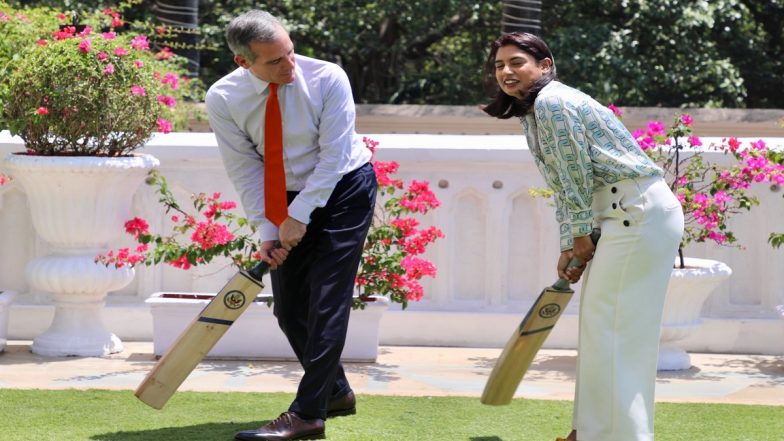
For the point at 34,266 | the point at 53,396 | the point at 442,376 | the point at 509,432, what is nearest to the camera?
the point at 509,432

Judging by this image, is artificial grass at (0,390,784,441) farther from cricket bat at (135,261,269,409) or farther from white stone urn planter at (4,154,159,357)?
white stone urn planter at (4,154,159,357)

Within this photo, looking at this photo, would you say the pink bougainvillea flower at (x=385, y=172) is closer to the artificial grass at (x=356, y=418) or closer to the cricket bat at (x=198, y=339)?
the artificial grass at (x=356, y=418)

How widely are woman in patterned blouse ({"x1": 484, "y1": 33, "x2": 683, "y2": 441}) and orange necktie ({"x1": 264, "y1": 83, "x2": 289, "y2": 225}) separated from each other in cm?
99

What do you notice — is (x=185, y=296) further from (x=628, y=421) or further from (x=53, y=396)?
(x=628, y=421)

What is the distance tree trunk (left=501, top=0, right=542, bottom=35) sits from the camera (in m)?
13.6

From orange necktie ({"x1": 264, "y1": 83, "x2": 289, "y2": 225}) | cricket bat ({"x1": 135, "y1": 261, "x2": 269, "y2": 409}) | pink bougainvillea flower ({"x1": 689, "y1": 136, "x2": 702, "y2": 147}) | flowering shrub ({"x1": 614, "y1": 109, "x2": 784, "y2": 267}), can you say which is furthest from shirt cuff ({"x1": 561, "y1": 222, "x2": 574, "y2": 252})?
pink bougainvillea flower ({"x1": 689, "y1": 136, "x2": 702, "y2": 147})

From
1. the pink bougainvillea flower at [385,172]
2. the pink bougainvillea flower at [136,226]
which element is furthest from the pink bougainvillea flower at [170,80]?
the pink bougainvillea flower at [385,172]

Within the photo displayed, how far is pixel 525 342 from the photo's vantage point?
217 inches

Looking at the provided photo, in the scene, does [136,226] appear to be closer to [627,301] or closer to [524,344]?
[524,344]

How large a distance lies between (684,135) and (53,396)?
146 inches

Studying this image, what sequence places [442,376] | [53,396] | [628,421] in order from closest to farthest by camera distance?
[628,421] < [53,396] < [442,376]

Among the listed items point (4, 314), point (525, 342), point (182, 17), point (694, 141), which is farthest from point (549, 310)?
point (182, 17)

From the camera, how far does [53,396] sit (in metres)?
6.39

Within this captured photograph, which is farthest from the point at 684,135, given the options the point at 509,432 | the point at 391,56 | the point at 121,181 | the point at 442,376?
the point at 391,56
